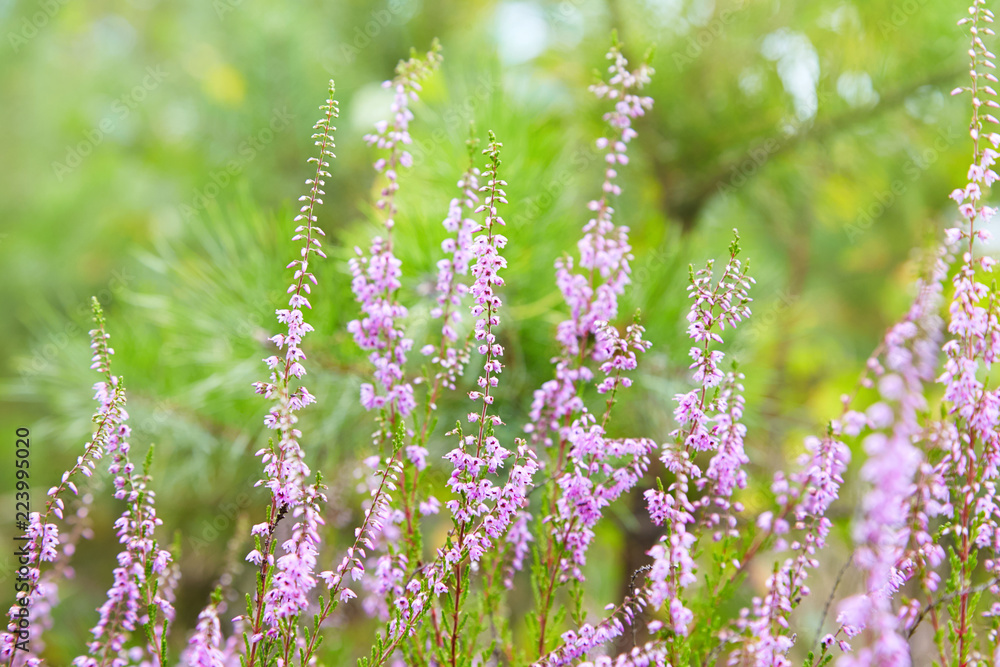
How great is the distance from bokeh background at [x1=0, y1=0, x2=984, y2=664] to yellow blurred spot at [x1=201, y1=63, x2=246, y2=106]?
0.02 m

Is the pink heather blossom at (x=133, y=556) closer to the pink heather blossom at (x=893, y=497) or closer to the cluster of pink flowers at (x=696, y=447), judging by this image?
the cluster of pink flowers at (x=696, y=447)

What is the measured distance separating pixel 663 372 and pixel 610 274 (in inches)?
14.3

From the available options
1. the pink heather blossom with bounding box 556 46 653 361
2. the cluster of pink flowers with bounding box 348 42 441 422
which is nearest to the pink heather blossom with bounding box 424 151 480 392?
the cluster of pink flowers with bounding box 348 42 441 422

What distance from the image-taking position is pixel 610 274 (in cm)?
122

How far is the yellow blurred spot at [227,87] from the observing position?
2.15m

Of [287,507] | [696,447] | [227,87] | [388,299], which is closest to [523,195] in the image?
[388,299]

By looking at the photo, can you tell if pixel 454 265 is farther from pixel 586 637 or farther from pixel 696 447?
pixel 586 637

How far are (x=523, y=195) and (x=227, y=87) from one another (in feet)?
4.61

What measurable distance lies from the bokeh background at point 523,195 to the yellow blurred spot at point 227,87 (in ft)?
0.05

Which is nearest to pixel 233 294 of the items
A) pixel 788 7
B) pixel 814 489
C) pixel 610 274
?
pixel 610 274

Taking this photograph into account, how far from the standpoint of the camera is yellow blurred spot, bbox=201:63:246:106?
2146 mm

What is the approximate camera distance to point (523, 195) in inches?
56.0

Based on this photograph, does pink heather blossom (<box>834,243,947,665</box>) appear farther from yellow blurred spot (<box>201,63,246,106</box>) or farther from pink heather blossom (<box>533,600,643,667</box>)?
yellow blurred spot (<box>201,63,246,106</box>)

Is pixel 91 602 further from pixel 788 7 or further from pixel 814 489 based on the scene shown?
pixel 788 7
